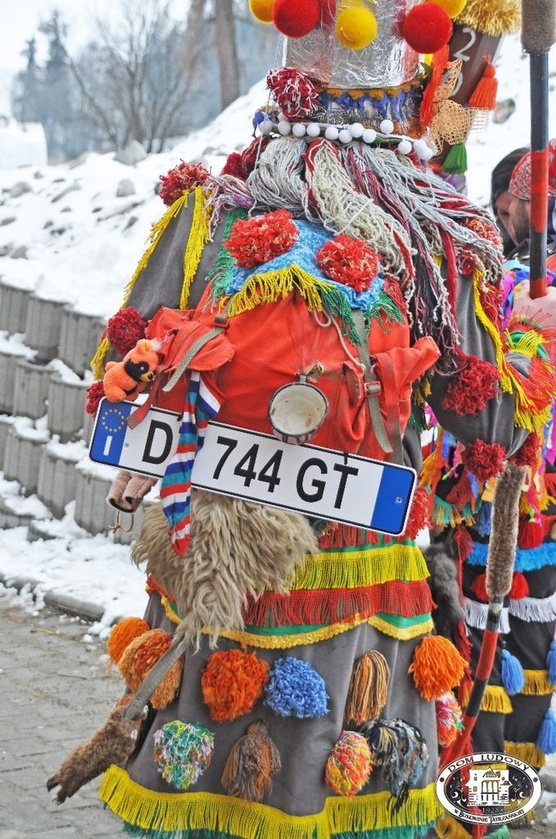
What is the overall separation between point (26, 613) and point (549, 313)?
3790mm

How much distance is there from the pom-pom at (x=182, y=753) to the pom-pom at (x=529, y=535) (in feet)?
5.76

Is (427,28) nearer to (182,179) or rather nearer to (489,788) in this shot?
(182,179)

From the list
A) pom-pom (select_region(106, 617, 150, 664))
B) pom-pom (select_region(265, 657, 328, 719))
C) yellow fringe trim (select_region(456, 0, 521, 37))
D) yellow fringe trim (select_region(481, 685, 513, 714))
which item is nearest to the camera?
pom-pom (select_region(265, 657, 328, 719))

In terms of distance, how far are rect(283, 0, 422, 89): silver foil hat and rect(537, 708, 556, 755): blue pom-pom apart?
239cm

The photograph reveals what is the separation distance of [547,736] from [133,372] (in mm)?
2366

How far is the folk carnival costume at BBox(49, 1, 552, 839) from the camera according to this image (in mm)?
2709

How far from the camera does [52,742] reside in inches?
186

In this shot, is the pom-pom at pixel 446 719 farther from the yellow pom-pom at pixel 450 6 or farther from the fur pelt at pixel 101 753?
the yellow pom-pom at pixel 450 6

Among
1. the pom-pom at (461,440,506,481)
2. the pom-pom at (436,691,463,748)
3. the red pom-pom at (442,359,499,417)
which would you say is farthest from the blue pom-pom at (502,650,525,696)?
the red pom-pom at (442,359,499,417)

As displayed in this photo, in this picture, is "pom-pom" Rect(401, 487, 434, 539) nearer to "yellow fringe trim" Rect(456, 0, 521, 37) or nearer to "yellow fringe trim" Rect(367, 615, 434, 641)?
"yellow fringe trim" Rect(367, 615, 434, 641)

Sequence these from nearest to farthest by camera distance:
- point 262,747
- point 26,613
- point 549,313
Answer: point 262,747, point 549,313, point 26,613

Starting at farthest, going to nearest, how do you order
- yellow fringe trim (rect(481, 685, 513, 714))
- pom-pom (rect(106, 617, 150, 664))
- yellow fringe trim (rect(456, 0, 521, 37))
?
yellow fringe trim (rect(481, 685, 513, 714)) → yellow fringe trim (rect(456, 0, 521, 37)) → pom-pom (rect(106, 617, 150, 664))

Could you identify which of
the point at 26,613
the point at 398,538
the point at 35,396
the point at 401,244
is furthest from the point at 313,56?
the point at 35,396

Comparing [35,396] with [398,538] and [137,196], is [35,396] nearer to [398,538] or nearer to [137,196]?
[137,196]
